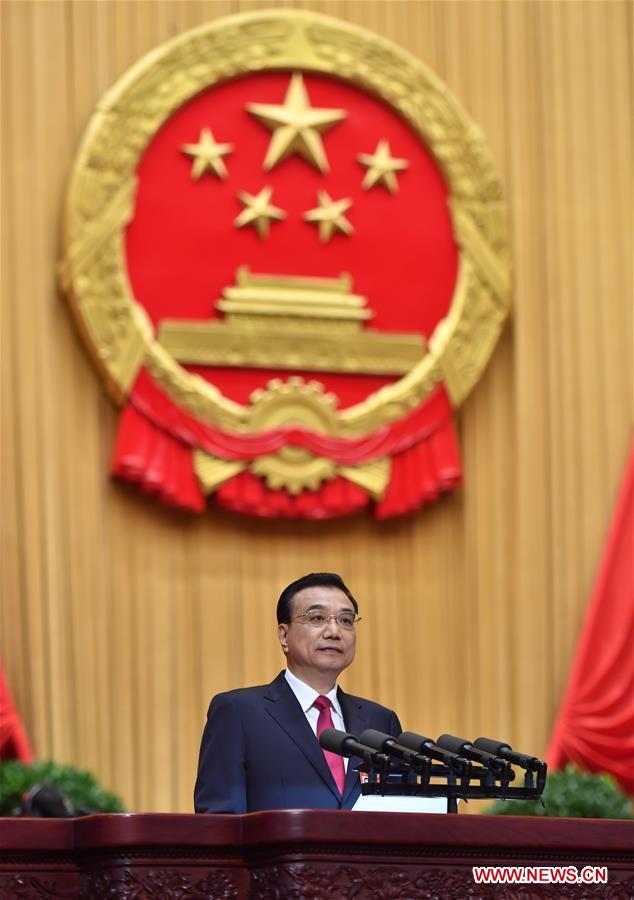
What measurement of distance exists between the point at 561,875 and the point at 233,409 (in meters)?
4.28

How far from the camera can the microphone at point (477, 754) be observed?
333 cm

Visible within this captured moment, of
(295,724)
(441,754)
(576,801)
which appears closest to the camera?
(441,754)

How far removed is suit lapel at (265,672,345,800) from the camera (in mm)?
3732

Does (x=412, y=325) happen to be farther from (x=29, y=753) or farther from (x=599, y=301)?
(x=29, y=753)

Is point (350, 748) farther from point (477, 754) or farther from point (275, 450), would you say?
point (275, 450)

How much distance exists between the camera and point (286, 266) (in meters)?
7.64

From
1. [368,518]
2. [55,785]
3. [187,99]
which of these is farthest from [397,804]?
[187,99]

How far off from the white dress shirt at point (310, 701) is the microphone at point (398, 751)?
542 mm

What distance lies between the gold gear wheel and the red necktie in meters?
3.54

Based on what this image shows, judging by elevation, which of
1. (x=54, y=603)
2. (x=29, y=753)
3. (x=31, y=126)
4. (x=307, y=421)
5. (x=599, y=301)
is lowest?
(x=29, y=753)

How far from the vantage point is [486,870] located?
3273mm

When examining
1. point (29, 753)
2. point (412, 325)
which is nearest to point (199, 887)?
point (29, 753)

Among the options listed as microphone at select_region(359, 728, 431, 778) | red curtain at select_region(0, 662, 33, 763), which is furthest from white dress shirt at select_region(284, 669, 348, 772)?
red curtain at select_region(0, 662, 33, 763)

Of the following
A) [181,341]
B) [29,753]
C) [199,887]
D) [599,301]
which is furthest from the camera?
[599,301]
